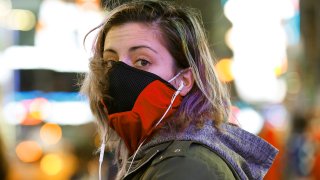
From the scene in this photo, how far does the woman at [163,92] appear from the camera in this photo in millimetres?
2254

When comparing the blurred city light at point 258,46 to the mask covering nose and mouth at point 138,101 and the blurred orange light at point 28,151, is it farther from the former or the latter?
the mask covering nose and mouth at point 138,101

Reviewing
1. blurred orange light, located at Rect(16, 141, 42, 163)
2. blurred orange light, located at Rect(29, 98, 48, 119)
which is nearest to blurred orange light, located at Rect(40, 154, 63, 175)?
blurred orange light, located at Rect(16, 141, 42, 163)

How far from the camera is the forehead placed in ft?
7.79

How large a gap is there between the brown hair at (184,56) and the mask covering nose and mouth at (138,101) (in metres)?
0.06

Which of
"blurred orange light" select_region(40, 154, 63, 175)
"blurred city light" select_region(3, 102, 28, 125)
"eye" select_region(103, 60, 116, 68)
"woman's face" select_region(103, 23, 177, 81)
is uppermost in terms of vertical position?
"woman's face" select_region(103, 23, 177, 81)

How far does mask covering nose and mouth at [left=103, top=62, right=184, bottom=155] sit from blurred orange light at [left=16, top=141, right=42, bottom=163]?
10.3 m

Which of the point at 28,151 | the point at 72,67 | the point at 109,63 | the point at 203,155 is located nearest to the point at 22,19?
the point at 72,67

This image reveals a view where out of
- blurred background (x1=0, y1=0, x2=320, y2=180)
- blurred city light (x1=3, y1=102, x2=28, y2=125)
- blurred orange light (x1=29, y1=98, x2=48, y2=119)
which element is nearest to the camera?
blurred background (x1=0, y1=0, x2=320, y2=180)

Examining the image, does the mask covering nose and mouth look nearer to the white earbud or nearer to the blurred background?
the white earbud

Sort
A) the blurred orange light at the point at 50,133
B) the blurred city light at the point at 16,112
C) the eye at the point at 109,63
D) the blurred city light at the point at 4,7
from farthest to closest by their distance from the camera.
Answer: the blurred city light at the point at 16,112, the blurred orange light at the point at 50,133, the blurred city light at the point at 4,7, the eye at the point at 109,63

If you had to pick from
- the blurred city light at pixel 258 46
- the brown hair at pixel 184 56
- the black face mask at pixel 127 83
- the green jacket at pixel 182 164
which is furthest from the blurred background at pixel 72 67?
the green jacket at pixel 182 164

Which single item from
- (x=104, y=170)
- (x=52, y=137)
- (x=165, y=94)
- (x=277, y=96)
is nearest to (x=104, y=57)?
(x=165, y=94)

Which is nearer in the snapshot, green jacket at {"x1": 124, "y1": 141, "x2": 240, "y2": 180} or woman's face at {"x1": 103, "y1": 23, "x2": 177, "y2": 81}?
green jacket at {"x1": 124, "y1": 141, "x2": 240, "y2": 180}

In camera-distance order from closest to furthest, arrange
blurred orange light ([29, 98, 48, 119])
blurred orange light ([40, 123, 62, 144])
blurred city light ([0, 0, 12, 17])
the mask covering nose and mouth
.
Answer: the mask covering nose and mouth → blurred city light ([0, 0, 12, 17]) → blurred orange light ([40, 123, 62, 144]) → blurred orange light ([29, 98, 48, 119])
